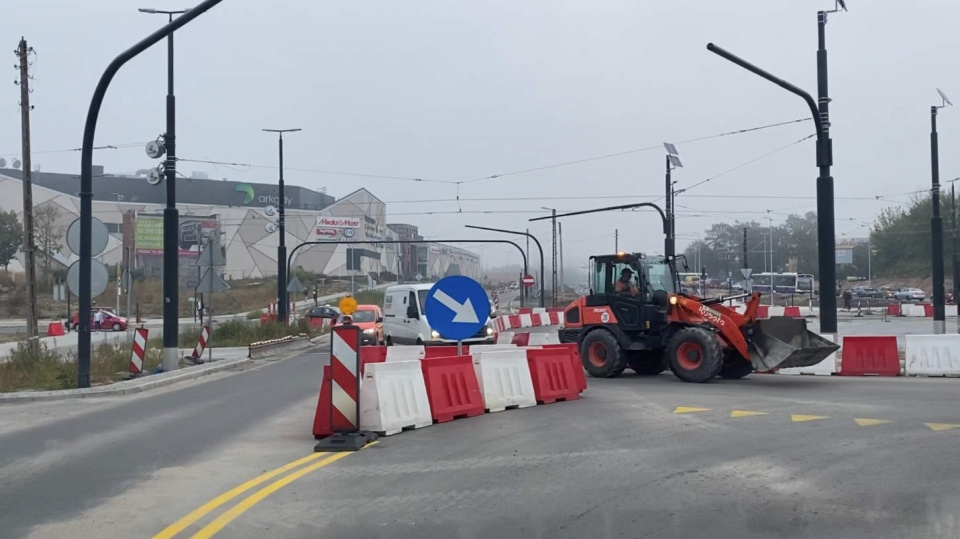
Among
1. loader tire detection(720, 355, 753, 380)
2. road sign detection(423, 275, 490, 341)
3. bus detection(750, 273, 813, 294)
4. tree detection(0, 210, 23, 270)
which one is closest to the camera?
road sign detection(423, 275, 490, 341)

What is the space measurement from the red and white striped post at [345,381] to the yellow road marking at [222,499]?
2.83 ft

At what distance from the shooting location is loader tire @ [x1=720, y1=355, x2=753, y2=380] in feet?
61.0

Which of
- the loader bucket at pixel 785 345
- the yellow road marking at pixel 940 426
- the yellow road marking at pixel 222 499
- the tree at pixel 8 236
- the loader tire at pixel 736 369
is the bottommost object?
the yellow road marking at pixel 222 499

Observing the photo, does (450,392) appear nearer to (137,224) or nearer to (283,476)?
(283,476)


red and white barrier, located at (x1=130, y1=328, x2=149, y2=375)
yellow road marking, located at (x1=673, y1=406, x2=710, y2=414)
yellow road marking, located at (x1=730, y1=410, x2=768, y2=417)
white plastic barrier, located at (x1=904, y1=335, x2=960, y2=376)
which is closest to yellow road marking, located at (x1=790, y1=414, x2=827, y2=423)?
yellow road marking, located at (x1=730, y1=410, x2=768, y2=417)

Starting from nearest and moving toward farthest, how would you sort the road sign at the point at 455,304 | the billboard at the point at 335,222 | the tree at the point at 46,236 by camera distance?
1. the road sign at the point at 455,304
2. the tree at the point at 46,236
3. the billboard at the point at 335,222

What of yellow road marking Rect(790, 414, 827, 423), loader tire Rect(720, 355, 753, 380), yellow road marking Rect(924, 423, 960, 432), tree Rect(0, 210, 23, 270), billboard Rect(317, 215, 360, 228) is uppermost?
billboard Rect(317, 215, 360, 228)

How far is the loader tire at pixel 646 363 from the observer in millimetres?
20422

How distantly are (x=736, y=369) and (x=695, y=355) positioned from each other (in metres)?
1.10

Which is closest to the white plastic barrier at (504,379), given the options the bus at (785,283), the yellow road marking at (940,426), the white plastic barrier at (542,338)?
the yellow road marking at (940,426)

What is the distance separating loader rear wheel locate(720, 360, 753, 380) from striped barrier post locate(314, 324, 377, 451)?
933 centimetres

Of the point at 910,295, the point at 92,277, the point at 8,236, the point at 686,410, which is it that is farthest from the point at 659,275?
the point at 8,236

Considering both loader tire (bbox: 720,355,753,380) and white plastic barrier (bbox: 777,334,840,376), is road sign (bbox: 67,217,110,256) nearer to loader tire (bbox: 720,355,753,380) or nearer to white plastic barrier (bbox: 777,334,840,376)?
loader tire (bbox: 720,355,753,380)

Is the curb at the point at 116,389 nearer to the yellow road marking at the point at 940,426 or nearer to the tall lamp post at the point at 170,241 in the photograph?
the tall lamp post at the point at 170,241
